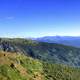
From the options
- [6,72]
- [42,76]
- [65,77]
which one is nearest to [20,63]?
[42,76]

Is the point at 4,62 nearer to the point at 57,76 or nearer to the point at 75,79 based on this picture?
the point at 57,76

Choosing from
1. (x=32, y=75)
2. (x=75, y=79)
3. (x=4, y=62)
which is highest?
(x=4, y=62)

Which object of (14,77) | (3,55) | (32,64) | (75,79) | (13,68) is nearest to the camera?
(14,77)

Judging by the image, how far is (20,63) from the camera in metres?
62.0

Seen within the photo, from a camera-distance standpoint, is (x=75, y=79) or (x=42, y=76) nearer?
(x=42, y=76)

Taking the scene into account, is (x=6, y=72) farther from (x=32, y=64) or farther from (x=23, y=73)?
(x=32, y=64)

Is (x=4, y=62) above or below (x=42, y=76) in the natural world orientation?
above

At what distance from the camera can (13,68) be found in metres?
54.2

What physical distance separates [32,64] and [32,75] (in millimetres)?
9409

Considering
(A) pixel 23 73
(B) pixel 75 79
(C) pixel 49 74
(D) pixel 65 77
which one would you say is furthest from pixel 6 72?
(B) pixel 75 79

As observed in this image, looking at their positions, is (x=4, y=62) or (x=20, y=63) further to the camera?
(x=20, y=63)

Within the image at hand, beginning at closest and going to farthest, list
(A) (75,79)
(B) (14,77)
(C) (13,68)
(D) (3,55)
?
(B) (14,77), (C) (13,68), (D) (3,55), (A) (75,79)

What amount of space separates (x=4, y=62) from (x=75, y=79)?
99.7ft

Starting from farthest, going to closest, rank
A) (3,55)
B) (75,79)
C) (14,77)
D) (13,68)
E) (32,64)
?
(75,79) → (32,64) → (3,55) → (13,68) → (14,77)
